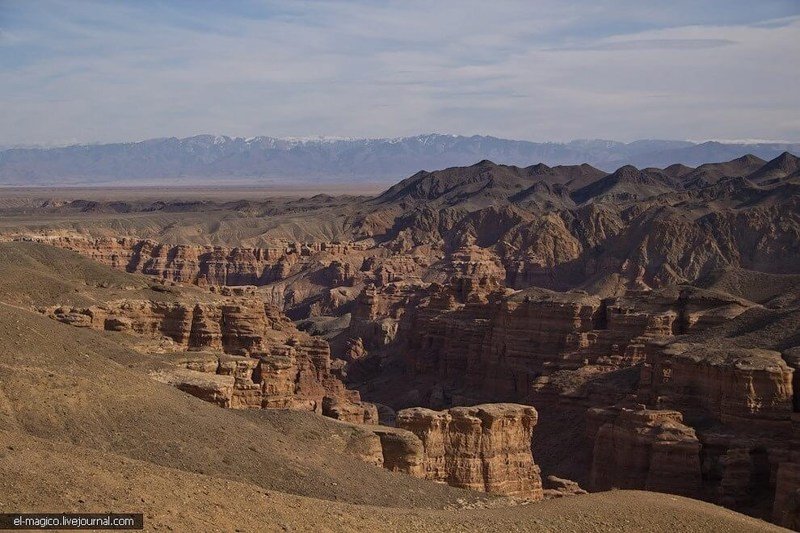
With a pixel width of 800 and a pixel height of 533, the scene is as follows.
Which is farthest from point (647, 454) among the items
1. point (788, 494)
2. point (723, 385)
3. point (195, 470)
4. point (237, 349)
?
point (195, 470)

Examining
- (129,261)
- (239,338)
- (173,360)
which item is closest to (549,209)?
(129,261)

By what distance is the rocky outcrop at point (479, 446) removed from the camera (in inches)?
1725

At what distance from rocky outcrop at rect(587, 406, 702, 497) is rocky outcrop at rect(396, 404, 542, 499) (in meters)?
5.52

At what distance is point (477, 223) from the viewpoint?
168m

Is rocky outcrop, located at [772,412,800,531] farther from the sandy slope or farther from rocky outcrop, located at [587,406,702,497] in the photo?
the sandy slope

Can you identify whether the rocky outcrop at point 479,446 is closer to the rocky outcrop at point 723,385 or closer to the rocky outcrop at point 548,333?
the rocky outcrop at point 723,385

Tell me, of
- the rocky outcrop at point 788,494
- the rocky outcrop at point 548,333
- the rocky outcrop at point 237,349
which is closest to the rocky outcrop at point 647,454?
the rocky outcrop at point 788,494

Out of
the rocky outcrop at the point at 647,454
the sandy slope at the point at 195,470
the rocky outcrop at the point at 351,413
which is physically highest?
the sandy slope at the point at 195,470

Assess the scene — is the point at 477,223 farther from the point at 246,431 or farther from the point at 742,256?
the point at 246,431

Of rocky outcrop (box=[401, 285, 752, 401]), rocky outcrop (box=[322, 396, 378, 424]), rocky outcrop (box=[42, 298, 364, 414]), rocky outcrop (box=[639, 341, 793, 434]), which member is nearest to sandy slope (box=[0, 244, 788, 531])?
rocky outcrop (box=[322, 396, 378, 424])

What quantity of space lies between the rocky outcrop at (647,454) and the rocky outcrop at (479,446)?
5522 mm

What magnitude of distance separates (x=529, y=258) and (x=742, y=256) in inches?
939

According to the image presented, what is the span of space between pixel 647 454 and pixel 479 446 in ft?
30.9

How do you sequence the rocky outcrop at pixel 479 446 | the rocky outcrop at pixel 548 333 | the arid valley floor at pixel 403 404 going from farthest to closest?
the rocky outcrop at pixel 548 333, the rocky outcrop at pixel 479 446, the arid valley floor at pixel 403 404
